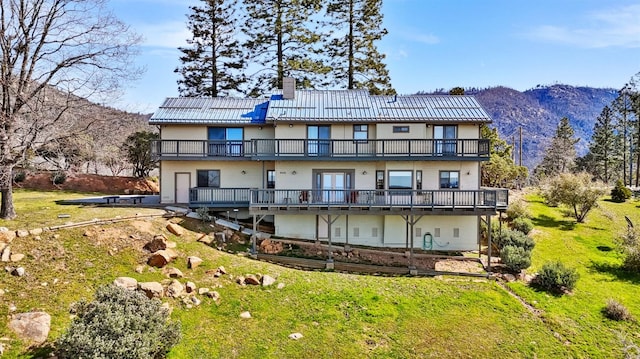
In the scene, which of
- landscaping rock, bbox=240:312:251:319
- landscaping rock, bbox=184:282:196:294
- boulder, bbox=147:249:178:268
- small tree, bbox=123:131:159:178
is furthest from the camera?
small tree, bbox=123:131:159:178

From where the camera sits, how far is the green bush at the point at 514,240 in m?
18.7

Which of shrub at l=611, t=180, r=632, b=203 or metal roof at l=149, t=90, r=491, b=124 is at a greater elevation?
metal roof at l=149, t=90, r=491, b=124

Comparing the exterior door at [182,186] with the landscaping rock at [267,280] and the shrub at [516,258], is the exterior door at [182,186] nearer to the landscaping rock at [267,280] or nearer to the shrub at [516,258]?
the landscaping rock at [267,280]

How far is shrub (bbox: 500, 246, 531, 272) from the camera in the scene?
17.2 meters

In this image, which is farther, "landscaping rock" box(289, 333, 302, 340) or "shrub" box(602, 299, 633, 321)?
"shrub" box(602, 299, 633, 321)

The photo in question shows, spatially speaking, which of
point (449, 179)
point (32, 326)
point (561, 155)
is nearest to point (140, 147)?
point (32, 326)

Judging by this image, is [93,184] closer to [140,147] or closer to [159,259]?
[140,147]

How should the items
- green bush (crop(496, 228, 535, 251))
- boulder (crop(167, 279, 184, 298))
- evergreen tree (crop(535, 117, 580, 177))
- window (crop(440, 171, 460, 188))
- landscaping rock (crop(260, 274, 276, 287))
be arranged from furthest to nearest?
1. evergreen tree (crop(535, 117, 580, 177))
2. window (crop(440, 171, 460, 188))
3. green bush (crop(496, 228, 535, 251))
4. landscaping rock (crop(260, 274, 276, 287))
5. boulder (crop(167, 279, 184, 298))

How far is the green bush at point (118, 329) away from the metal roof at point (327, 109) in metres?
12.6

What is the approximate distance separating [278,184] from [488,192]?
434 inches

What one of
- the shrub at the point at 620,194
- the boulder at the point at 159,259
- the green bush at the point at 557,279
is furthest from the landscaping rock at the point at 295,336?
the shrub at the point at 620,194

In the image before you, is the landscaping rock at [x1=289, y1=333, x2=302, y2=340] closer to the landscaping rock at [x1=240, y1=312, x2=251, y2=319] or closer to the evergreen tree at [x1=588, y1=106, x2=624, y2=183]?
the landscaping rock at [x1=240, y1=312, x2=251, y2=319]

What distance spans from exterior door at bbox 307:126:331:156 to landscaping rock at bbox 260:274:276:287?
809cm

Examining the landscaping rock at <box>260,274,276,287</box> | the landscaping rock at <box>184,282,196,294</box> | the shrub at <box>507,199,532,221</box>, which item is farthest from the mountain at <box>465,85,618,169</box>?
the landscaping rock at <box>184,282,196,294</box>
